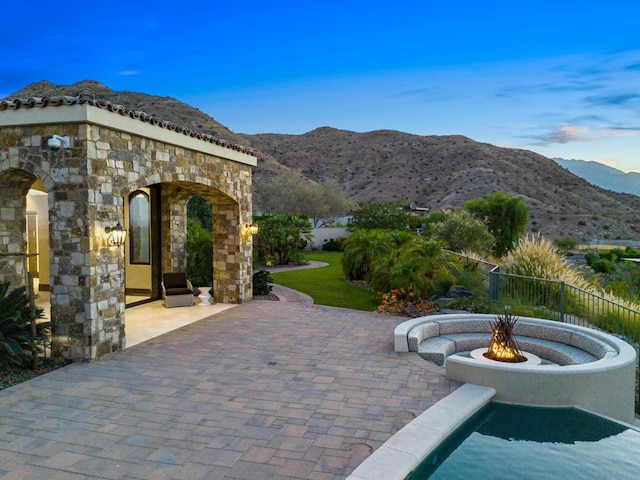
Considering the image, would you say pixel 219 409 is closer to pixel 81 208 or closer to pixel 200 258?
pixel 81 208

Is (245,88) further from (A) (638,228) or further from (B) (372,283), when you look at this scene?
(A) (638,228)

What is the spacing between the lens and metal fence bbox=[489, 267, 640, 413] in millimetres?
9414

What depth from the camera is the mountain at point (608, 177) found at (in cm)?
16288

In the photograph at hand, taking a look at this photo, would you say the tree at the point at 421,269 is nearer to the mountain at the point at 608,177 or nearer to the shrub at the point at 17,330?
the shrub at the point at 17,330

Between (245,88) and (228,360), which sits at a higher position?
(245,88)

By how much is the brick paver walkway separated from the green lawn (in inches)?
166

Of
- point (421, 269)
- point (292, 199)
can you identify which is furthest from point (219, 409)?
point (292, 199)

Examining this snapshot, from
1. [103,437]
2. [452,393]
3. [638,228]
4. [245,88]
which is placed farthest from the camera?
[638,228]

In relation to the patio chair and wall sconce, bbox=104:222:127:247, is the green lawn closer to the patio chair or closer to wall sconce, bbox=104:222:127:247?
the patio chair

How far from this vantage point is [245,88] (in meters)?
37.9

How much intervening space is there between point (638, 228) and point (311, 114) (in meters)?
34.0

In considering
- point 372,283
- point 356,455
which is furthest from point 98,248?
point 372,283

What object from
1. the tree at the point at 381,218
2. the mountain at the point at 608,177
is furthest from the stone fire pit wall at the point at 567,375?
the mountain at the point at 608,177

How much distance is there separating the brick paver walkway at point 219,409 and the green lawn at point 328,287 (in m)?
4.21
